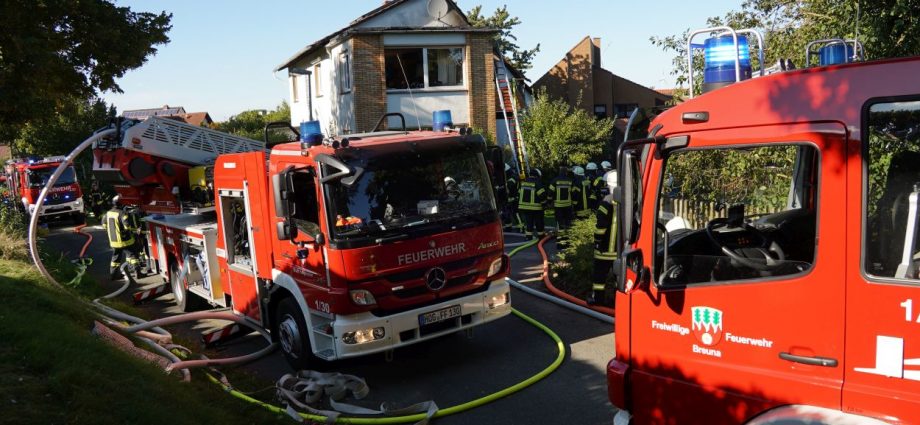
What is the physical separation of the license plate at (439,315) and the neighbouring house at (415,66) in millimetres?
16040

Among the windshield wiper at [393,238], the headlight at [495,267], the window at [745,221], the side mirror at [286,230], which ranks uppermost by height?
the window at [745,221]

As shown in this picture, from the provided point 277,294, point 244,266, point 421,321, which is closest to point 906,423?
point 421,321

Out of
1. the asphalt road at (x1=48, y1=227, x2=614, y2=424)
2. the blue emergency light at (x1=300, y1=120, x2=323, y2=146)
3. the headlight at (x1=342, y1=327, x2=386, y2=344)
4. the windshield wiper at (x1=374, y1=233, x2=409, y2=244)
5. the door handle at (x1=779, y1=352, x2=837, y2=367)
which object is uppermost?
the blue emergency light at (x1=300, y1=120, x2=323, y2=146)

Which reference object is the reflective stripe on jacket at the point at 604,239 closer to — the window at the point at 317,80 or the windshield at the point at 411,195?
the windshield at the point at 411,195

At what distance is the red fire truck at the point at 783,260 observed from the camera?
277cm

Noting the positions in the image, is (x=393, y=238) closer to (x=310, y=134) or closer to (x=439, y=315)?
(x=439, y=315)

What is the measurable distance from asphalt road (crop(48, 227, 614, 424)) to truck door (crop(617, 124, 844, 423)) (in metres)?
1.91

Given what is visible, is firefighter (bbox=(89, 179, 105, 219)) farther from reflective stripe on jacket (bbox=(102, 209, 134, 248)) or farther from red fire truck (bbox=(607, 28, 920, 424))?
red fire truck (bbox=(607, 28, 920, 424))

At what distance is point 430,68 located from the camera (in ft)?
74.8

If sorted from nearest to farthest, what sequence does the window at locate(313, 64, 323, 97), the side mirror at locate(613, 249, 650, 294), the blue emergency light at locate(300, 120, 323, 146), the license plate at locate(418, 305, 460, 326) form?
the side mirror at locate(613, 249, 650, 294), the license plate at locate(418, 305, 460, 326), the blue emergency light at locate(300, 120, 323, 146), the window at locate(313, 64, 323, 97)

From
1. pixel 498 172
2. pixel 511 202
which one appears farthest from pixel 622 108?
pixel 498 172

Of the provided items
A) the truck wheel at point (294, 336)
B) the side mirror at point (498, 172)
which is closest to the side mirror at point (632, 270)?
the side mirror at point (498, 172)

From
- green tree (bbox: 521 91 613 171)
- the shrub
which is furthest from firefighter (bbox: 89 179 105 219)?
the shrub

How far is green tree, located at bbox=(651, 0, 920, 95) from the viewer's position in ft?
21.7
